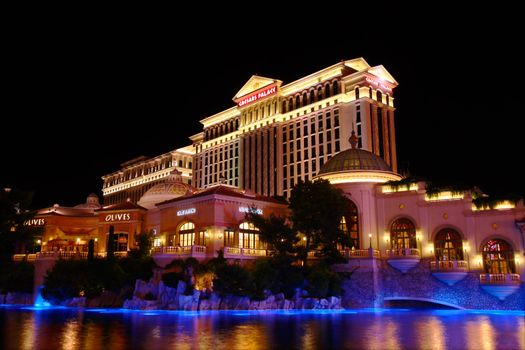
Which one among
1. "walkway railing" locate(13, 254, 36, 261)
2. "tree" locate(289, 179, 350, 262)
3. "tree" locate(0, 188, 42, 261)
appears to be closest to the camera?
"tree" locate(289, 179, 350, 262)

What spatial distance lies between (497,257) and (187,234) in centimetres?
2964

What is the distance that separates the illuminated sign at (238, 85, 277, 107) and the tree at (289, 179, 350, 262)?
61168 mm

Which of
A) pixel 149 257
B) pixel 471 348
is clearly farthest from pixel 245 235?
pixel 471 348

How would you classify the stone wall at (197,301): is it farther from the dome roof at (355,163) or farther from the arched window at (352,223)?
the dome roof at (355,163)

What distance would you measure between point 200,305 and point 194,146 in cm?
9674

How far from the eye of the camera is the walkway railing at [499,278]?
4100 centimetres

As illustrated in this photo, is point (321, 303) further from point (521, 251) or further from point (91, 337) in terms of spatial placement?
point (91, 337)

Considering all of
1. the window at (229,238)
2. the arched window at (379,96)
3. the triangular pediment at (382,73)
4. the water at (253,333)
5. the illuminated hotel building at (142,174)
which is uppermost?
the triangular pediment at (382,73)

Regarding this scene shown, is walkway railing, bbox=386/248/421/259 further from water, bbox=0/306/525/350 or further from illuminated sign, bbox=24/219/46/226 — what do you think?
illuminated sign, bbox=24/219/46/226

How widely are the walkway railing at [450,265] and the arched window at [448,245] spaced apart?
70.4 inches

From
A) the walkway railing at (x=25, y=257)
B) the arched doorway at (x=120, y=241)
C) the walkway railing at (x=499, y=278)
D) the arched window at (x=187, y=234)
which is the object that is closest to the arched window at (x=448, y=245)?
the walkway railing at (x=499, y=278)

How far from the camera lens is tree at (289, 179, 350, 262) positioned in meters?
44.5

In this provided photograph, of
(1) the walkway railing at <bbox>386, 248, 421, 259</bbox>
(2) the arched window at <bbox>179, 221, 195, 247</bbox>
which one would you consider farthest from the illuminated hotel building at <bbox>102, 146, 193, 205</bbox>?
(1) the walkway railing at <bbox>386, 248, 421, 259</bbox>

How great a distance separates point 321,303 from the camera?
42375mm
